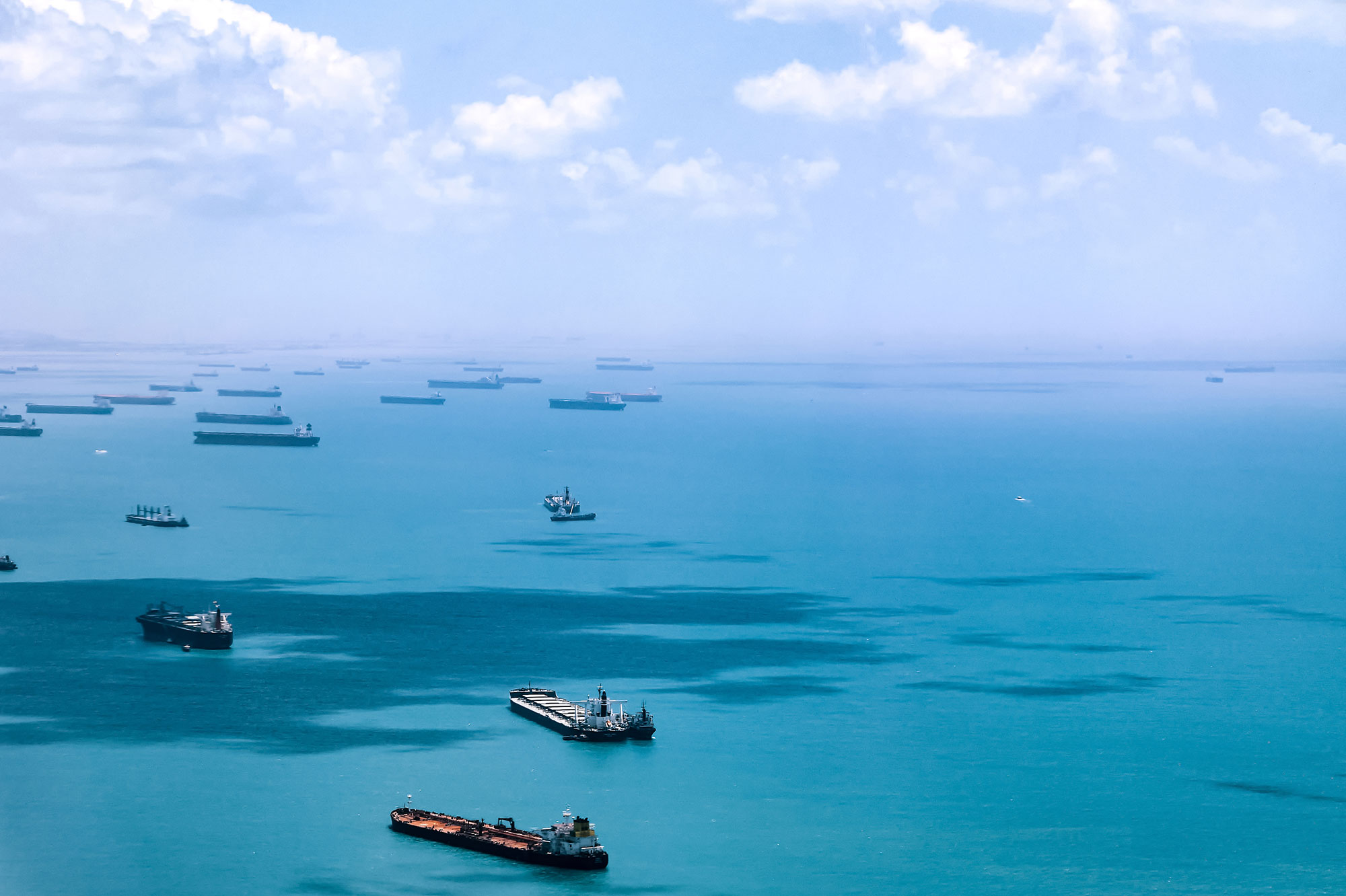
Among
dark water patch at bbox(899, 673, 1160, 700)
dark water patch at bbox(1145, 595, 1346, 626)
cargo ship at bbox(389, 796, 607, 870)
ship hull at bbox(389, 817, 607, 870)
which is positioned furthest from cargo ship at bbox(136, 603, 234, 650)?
dark water patch at bbox(1145, 595, 1346, 626)

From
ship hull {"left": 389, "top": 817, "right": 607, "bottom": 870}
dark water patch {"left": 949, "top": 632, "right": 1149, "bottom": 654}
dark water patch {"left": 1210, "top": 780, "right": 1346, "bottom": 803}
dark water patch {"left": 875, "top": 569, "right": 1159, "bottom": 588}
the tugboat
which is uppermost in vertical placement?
dark water patch {"left": 875, "top": 569, "right": 1159, "bottom": 588}

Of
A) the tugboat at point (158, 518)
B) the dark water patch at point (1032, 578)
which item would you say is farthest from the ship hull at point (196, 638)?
the tugboat at point (158, 518)

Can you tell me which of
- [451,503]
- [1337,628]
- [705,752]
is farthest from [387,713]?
[451,503]

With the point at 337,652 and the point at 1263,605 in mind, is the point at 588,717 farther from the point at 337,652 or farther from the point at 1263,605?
the point at 1263,605

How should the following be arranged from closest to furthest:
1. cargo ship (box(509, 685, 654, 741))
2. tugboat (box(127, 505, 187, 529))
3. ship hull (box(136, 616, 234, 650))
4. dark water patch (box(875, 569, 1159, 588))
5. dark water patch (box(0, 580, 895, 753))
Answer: cargo ship (box(509, 685, 654, 741)), dark water patch (box(0, 580, 895, 753)), ship hull (box(136, 616, 234, 650)), dark water patch (box(875, 569, 1159, 588)), tugboat (box(127, 505, 187, 529))

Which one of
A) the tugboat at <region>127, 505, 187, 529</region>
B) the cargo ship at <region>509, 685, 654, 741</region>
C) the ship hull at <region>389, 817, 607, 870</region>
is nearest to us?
the ship hull at <region>389, 817, 607, 870</region>

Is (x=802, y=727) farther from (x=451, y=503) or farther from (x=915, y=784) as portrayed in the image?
(x=451, y=503)

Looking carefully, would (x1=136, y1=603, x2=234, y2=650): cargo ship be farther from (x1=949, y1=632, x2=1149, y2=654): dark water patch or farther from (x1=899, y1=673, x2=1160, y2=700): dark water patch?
(x1=949, y1=632, x2=1149, y2=654): dark water patch
